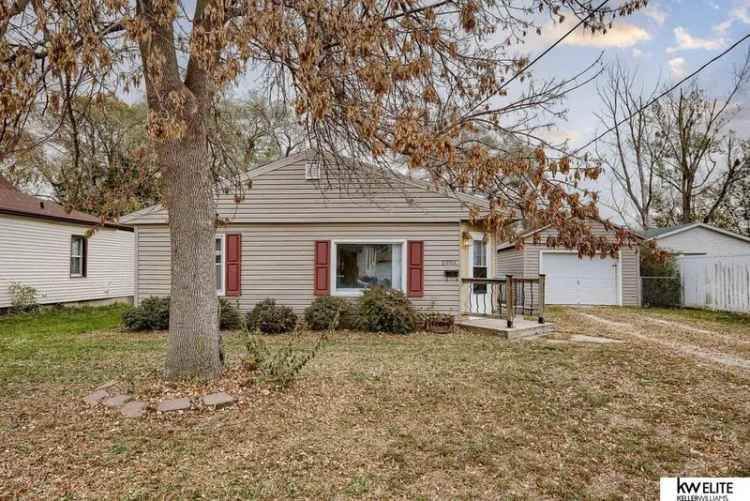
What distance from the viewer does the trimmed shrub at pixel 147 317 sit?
923cm

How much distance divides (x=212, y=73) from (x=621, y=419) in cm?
470

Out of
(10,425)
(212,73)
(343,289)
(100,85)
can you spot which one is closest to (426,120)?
(212,73)

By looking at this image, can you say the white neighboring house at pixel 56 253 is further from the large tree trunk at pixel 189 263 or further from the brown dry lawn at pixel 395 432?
the large tree trunk at pixel 189 263

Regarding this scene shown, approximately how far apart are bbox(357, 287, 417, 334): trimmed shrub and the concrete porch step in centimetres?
122

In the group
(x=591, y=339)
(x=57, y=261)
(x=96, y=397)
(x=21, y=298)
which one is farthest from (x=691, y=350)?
(x=57, y=261)

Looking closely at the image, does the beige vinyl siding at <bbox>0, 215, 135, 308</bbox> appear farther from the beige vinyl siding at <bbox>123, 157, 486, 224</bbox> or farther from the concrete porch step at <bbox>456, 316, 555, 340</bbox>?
the concrete porch step at <bbox>456, 316, 555, 340</bbox>

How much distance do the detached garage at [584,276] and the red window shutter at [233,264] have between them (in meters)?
9.84

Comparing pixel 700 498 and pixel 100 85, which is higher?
pixel 100 85

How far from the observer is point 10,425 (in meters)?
3.76

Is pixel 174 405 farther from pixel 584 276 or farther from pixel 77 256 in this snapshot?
pixel 584 276

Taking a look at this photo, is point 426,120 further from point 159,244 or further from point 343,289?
point 159,244

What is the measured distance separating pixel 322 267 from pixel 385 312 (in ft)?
6.50

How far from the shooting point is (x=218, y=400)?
4.09m

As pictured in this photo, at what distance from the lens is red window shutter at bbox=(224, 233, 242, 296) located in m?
10.1
